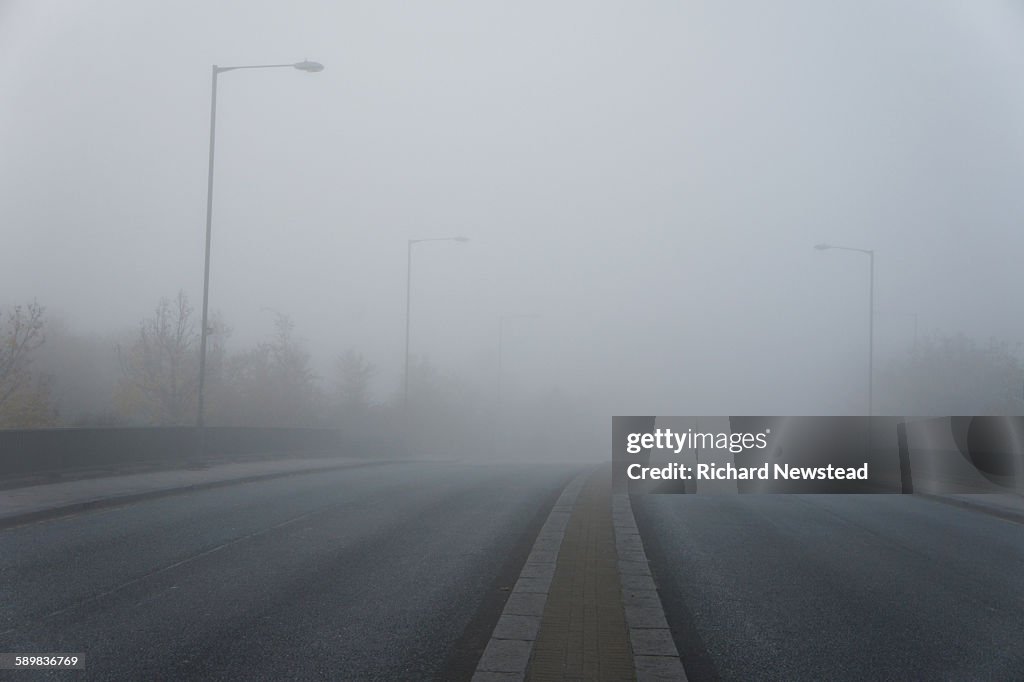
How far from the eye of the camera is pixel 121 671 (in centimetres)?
666

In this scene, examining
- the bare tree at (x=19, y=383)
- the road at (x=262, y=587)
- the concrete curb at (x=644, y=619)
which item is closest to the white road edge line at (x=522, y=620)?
the road at (x=262, y=587)

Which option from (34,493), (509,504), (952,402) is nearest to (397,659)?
(509,504)

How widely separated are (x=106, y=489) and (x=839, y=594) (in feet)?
44.0

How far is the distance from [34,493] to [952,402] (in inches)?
1656

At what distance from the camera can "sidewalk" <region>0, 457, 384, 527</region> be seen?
14.5m

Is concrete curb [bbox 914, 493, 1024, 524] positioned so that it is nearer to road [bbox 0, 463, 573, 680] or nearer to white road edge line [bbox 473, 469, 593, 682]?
road [bbox 0, 463, 573, 680]

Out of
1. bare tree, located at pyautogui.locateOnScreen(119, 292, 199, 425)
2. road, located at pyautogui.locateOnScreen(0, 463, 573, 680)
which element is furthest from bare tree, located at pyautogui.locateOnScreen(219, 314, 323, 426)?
road, located at pyautogui.locateOnScreen(0, 463, 573, 680)

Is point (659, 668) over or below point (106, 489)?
over

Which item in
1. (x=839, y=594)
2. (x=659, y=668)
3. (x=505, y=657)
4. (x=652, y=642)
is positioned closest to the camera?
(x=659, y=668)

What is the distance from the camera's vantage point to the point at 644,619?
27.2ft

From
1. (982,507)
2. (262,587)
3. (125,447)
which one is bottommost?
(982,507)

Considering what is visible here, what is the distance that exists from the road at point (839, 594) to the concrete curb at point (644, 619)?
14 centimetres

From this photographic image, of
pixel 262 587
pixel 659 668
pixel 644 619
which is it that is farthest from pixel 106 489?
pixel 659 668

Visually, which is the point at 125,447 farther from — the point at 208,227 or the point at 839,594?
the point at 839,594
